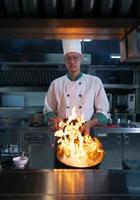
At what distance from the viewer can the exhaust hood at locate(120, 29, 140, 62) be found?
90 centimetres

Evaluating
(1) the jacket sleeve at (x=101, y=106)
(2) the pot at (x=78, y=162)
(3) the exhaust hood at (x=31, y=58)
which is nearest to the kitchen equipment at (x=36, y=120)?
(3) the exhaust hood at (x=31, y=58)

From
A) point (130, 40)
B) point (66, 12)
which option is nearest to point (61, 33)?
point (66, 12)

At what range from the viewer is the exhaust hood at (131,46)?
0.90m

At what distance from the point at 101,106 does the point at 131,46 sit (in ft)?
3.53

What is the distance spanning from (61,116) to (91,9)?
124 cm

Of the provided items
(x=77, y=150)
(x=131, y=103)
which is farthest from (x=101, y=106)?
(x=131, y=103)

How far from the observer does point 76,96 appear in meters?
2.05

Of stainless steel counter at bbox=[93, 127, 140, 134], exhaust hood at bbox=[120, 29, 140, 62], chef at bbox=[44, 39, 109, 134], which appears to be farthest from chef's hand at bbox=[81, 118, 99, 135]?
stainless steel counter at bbox=[93, 127, 140, 134]

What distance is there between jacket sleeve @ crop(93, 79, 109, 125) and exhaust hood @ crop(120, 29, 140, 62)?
92 cm

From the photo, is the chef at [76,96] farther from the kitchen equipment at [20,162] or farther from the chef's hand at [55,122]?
the kitchen equipment at [20,162]

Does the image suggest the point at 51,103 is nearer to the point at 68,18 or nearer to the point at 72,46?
the point at 72,46

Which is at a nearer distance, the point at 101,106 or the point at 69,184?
the point at 69,184

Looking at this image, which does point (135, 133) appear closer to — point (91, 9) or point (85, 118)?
point (85, 118)

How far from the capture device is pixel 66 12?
924 mm
